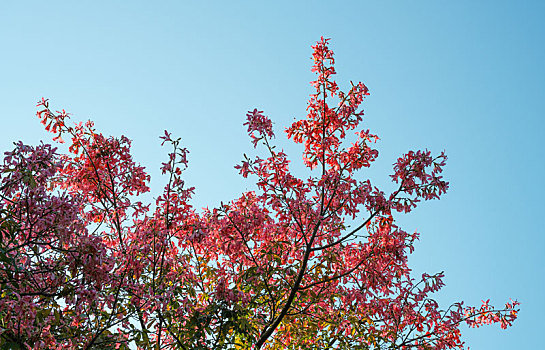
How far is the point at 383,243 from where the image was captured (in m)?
7.09

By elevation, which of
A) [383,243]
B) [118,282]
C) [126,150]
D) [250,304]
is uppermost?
[383,243]

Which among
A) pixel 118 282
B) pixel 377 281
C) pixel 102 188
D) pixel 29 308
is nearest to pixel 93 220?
pixel 102 188

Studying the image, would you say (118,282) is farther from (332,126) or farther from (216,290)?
(332,126)

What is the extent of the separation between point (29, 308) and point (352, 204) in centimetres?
427

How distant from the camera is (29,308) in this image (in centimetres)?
439

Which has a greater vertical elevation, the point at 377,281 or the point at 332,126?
the point at 332,126

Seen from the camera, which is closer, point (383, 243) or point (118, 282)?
point (118, 282)

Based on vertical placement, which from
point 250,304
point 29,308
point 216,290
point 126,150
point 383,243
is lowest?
point 29,308

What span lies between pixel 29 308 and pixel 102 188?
3.01 m

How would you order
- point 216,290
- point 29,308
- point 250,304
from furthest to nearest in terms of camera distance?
point 250,304 → point 216,290 → point 29,308

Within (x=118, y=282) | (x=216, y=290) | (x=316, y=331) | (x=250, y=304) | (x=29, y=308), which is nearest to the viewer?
(x=29, y=308)

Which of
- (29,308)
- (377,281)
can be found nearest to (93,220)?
(29,308)

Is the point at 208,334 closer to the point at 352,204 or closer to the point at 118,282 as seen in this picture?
the point at 118,282

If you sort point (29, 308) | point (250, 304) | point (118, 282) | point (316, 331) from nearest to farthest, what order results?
point (29, 308) → point (118, 282) → point (250, 304) → point (316, 331)
